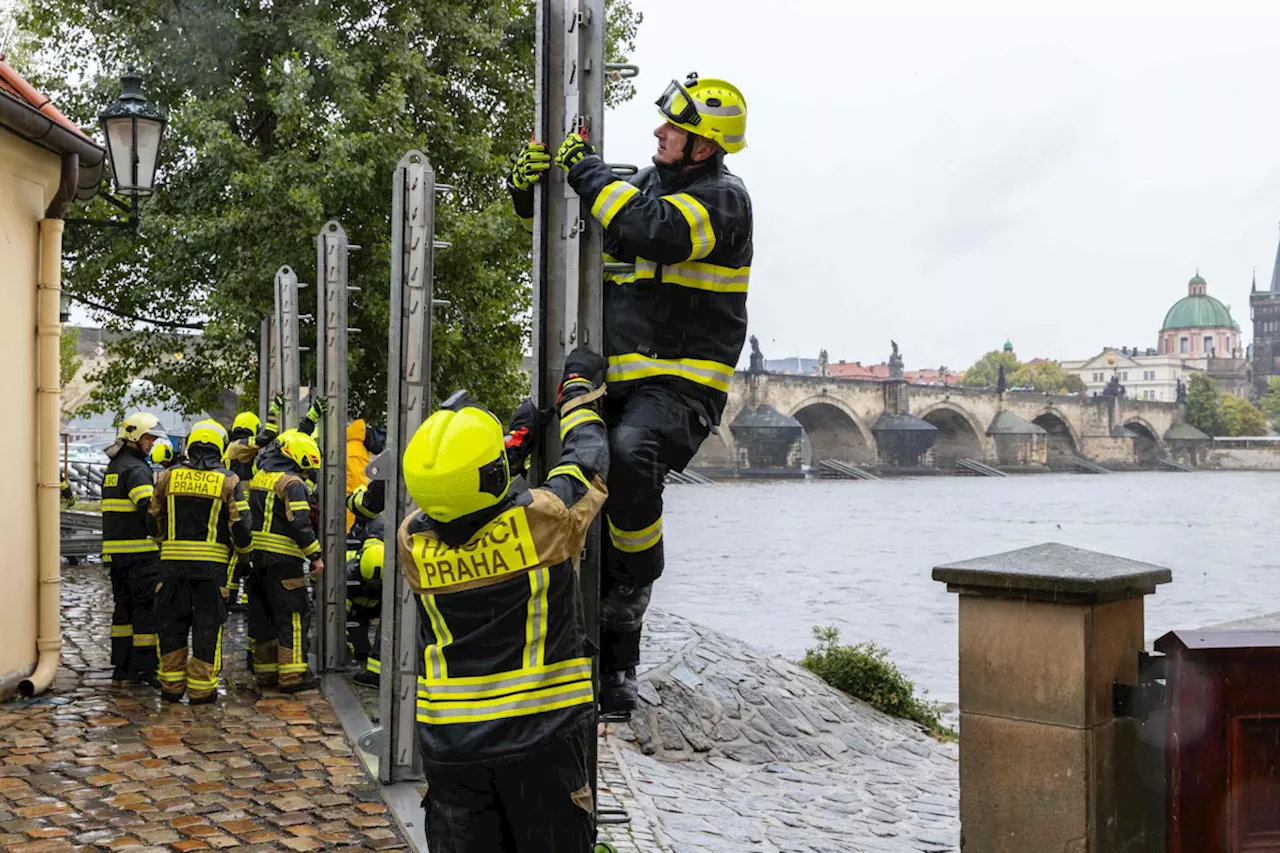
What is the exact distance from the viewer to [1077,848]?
4449 mm

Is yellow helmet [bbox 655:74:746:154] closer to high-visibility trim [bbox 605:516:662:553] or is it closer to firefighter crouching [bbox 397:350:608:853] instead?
firefighter crouching [bbox 397:350:608:853]

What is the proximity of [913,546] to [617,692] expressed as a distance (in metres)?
41.1

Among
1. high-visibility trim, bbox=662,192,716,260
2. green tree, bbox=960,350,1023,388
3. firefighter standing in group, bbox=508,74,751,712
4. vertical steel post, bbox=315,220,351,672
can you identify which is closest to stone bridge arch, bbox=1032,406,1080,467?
green tree, bbox=960,350,1023,388

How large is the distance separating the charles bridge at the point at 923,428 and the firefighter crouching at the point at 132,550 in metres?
58.3

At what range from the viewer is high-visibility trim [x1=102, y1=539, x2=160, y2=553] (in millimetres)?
9625

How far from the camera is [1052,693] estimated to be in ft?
14.4

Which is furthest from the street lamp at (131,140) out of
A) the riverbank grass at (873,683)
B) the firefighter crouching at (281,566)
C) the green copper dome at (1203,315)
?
the green copper dome at (1203,315)

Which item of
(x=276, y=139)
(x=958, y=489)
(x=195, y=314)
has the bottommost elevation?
(x=958, y=489)

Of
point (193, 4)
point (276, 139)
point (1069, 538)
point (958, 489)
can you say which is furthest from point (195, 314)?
point (958, 489)

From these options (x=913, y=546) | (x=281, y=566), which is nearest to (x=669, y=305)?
(x=281, y=566)

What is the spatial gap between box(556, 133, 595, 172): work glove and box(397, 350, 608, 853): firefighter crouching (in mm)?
562

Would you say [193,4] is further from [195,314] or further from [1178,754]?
[1178,754]

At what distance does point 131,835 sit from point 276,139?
43.7ft

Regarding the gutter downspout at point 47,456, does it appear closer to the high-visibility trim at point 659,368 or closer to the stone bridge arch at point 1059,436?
the high-visibility trim at point 659,368
